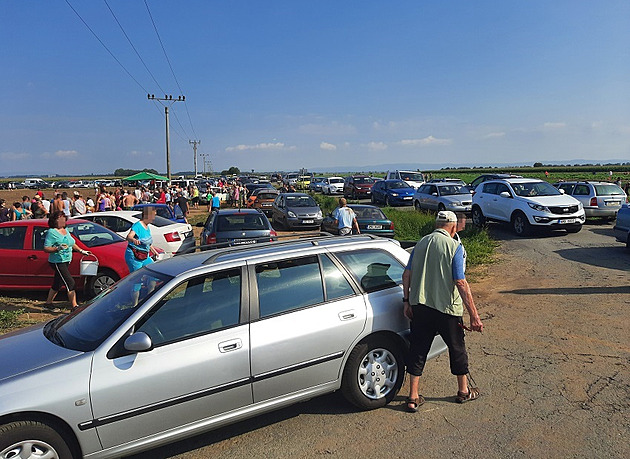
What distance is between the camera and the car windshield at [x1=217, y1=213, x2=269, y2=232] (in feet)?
33.6

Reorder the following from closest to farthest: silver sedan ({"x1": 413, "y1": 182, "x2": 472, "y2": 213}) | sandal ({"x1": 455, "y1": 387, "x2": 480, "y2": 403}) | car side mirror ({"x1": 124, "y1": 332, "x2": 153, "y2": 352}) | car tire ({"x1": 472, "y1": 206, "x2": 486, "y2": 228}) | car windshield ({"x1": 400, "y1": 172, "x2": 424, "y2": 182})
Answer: car side mirror ({"x1": 124, "y1": 332, "x2": 153, "y2": 352}) → sandal ({"x1": 455, "y1": 387, "x2": 480, "y2": 403}) → car tire ({"x1": 472, "y1": 206, "x2": 486, "y2": 228}) → silver sedan ({"x1": 413, "y1": 182, "x2": 472, "y2": 213}) → car windshield ({"x1": 400, "y1": 172, "x2": 424, "y2": 182})

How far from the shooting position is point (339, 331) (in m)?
3.97

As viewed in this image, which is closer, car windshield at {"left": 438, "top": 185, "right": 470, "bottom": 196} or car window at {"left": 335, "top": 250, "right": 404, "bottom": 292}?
car window at {"left": 335, "top": 250, "right": 404, "bottom": 292}

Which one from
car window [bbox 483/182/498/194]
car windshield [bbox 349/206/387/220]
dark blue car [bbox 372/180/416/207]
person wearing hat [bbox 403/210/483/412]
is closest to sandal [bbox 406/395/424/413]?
person wearing hat [bbox 403/210/483/412]

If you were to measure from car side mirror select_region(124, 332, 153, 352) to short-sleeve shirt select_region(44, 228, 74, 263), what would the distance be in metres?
4.86

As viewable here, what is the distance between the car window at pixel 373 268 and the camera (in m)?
4.34

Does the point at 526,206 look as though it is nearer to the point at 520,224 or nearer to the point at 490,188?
the point at 520,224

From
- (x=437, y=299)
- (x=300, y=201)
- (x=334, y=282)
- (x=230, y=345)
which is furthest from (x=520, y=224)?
(x=230, y=345)

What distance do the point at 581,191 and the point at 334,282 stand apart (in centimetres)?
1677

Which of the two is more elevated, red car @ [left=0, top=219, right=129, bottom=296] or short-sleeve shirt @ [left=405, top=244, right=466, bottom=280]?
short-sleeve shirt @ [left=405, top=244, right=466, bottom=280]

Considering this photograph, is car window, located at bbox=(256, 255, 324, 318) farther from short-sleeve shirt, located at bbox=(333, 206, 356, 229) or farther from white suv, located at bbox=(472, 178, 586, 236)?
white suv, located at bbox=(472, 178, 586, 236)

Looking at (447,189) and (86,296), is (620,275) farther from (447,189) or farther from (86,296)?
(447,189)

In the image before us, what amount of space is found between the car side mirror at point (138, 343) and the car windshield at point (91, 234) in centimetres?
602

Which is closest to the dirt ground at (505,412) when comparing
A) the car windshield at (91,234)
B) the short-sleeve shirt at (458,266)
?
the short-sleeve shirt at (458,266)
